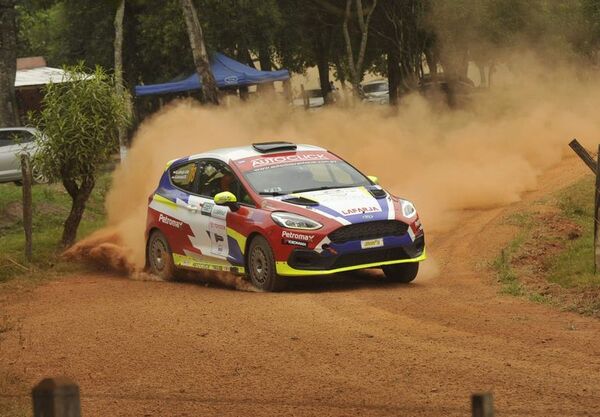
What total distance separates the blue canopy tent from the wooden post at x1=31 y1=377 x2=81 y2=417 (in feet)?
125


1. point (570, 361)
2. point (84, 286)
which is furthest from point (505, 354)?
point (84, 286)

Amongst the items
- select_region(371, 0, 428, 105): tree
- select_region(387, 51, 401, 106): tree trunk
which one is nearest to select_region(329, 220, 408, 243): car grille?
select_region(371, 0, 428, 105): tree

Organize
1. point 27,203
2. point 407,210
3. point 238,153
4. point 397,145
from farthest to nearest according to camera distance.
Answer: point 397,145 → point 27,203 → point 238,153 → point 407,210

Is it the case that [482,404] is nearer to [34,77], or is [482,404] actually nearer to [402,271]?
[402,271]

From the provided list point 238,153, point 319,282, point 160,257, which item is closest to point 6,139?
point 160,257

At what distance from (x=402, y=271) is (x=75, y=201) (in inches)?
290

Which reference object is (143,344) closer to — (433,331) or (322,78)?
(433,331)

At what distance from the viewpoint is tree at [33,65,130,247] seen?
18.2 m

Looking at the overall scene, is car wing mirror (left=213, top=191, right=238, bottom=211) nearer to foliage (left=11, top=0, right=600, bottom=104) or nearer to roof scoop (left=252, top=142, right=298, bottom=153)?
roof scoop (left=252, top=142, right=298, bottom=153)

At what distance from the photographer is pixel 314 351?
9281mm

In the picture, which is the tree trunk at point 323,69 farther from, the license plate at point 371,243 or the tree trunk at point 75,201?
the license plate at point 371,243

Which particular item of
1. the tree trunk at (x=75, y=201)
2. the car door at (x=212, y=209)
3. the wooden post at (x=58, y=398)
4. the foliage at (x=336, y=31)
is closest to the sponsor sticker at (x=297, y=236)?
the car door at (x=212, y=209)

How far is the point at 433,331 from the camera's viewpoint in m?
9.96

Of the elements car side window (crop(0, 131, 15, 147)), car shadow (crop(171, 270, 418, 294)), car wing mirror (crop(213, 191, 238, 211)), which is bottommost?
car shadow (crop(171, 270, 418, 294))
